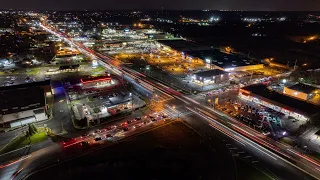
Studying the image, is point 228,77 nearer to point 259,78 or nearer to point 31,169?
point 259,78

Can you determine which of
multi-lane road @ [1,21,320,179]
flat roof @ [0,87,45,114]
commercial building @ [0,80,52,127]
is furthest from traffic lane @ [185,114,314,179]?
flat roof @ [0,87,45,114]

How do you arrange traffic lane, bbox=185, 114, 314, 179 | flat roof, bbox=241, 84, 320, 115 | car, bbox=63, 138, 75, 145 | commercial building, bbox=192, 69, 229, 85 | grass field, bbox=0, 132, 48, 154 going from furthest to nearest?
commercial building, bbox=192, 69, 229, 85
flat roof, bbox=241, 84, 320, 115
car, bbox=63, 138, 75, 145
grass field, bbox=0, 132, 48, 154
traffic lane, bbox=185, 114, 314, 179

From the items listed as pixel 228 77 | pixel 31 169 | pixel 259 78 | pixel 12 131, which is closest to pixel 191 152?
pixel 31 169

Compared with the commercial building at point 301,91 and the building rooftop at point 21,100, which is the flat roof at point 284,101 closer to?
the commercial building at point 301,91

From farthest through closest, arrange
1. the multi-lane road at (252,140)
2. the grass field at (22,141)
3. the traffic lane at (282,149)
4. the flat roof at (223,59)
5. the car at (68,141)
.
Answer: the flat roof at (223,59)
the car at (68,141)
the grass field at (22,141)
the traffic lane at (282,149)
the multi-lane road at (252,140)

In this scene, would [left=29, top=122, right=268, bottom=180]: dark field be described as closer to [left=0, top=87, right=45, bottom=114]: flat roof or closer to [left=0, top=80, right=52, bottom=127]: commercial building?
[left=0, top=80, right=52, bottom=127]: commercial building

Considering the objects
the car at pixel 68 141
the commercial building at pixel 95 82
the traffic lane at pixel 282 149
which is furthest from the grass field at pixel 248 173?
the commercial building at pixel 95 82
